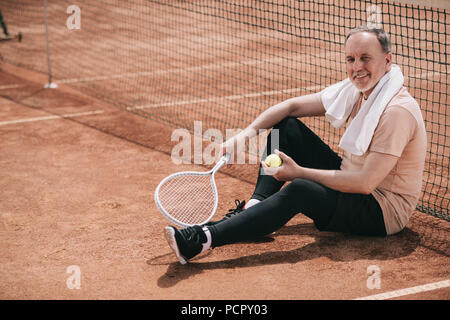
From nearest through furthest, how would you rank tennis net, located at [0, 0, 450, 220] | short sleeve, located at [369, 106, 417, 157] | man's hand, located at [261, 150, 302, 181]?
short sleeve, located at [369, 106, 417, 157], man's hand, located at [261, 150, 302, 181], tennis net, located at [0, 0, 450, 220]

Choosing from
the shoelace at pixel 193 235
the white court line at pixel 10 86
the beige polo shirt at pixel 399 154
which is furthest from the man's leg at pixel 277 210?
the white court line at pixel 10 86

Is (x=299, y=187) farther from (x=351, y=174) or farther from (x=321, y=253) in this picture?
(x=321, y=253)

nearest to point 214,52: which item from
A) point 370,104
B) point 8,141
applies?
point 8,141

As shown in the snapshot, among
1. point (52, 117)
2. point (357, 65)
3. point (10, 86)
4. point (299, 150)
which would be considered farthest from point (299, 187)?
point (10, 86)

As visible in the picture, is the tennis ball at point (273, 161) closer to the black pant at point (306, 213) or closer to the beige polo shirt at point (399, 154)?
the black pant at point (306, 213)

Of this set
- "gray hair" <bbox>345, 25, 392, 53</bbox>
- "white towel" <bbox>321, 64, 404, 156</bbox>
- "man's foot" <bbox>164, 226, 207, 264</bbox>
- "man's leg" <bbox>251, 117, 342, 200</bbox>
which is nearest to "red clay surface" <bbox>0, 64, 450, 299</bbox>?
"man's foot" <bbox>164, 226, 207, 264</bbox>

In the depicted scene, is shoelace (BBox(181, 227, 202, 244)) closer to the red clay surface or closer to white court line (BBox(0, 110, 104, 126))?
the red clay surface

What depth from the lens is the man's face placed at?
406 centimetres

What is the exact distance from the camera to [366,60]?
13.5ft

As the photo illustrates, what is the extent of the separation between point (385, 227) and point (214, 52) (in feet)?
25.7

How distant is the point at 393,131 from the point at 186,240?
1.62m

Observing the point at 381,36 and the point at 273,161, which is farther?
the point at 273,161
